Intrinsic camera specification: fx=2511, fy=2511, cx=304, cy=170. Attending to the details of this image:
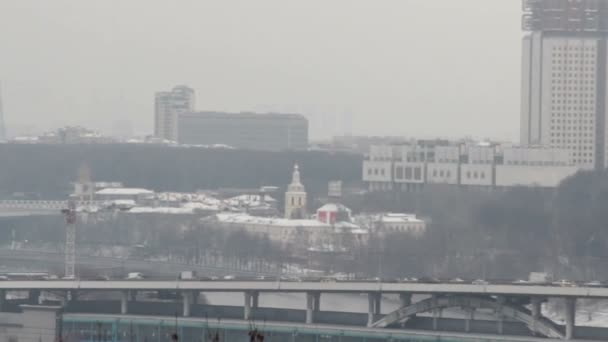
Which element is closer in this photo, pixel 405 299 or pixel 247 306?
pixel 405 299

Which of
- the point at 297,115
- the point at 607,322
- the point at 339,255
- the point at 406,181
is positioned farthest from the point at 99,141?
the point at 607,322

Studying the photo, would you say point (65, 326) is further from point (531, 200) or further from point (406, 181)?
point (406, 181)

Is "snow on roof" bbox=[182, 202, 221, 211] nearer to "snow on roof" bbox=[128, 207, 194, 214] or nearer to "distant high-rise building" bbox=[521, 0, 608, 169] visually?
"snow on roof" bbox=[128, 207, 194, 214]

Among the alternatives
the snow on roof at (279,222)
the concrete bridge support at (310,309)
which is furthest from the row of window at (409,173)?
the concrete bridge support at (310,309)

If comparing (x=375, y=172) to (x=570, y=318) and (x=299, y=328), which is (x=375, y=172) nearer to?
(x=299, y=328)

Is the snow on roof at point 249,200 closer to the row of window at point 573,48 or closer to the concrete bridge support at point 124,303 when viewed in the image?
the row of window at point 573,48

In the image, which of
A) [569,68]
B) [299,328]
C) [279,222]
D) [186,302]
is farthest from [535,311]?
[569,68]
